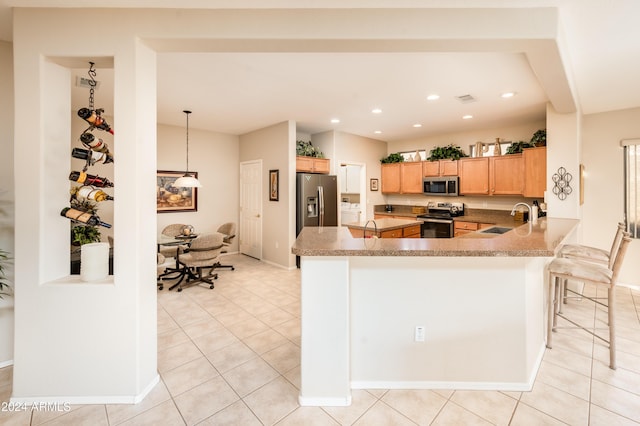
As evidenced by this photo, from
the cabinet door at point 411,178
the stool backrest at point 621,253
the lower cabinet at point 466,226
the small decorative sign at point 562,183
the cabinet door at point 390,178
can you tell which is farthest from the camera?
the cabinet door at point 390,178

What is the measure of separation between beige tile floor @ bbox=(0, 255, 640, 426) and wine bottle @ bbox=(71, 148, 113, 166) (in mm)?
1622

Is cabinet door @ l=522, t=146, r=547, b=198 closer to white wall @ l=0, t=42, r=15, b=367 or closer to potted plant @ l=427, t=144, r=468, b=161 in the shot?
potted plant @ l=427, t=144, r=468, b=161

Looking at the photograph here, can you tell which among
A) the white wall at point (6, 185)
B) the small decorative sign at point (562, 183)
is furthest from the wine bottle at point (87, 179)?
the small decorative sign at point (562, 183)

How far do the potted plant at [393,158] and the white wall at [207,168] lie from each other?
3.31 meters

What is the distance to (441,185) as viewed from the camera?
19.5ft

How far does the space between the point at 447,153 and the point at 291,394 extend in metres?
5.33

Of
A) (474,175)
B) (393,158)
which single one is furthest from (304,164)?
(474,175)

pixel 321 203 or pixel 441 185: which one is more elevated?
pixel 441 185

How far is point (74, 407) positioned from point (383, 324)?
2.08 meters

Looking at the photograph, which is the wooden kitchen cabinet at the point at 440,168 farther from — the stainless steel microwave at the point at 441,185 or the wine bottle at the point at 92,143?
the wine bottle at the point at 92,143

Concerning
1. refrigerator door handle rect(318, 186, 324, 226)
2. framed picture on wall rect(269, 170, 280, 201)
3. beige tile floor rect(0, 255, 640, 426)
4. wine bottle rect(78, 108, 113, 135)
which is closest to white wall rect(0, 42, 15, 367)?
beige tile floor rect(0, 255, 640, 426)

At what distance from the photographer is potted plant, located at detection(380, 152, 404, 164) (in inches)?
265

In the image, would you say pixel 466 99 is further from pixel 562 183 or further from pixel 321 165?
pixel 321 165

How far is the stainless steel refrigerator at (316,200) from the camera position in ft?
17.3
